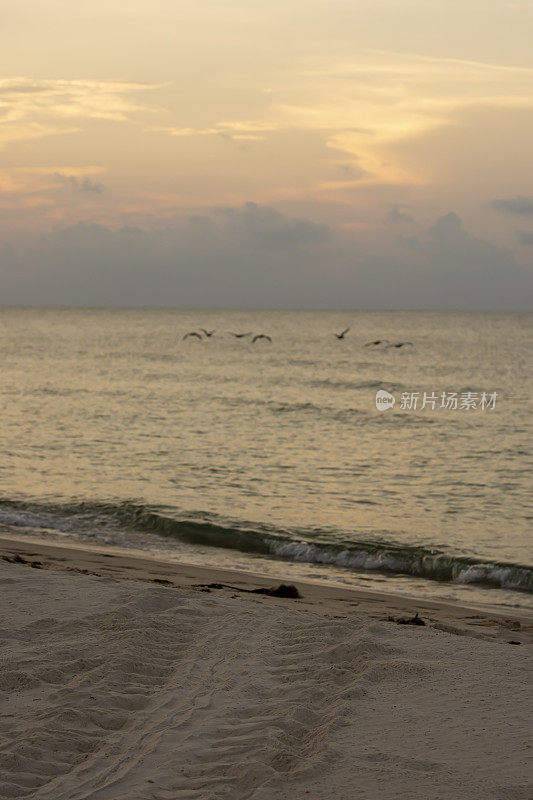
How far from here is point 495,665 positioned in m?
7.22

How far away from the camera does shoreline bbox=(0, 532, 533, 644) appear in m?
9.37

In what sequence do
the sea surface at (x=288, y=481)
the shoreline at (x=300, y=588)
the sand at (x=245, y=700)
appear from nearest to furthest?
the sand at (x=245, y=700)
the shoreline at (x=300, y=588)
the sea surface at (x=288, y=481)

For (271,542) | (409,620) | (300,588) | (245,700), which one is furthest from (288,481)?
(245,700)

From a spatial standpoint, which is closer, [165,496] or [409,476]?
[165,496]

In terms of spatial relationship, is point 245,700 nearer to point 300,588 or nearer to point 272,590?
point 272,590

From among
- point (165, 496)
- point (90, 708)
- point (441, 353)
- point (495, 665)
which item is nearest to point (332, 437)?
point (165, 496)

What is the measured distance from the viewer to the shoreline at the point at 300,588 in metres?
9.37

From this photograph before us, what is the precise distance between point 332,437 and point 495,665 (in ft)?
65.0

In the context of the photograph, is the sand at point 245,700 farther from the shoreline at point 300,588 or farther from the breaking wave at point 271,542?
the breaking wave at point 271,542

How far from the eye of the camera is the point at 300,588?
36.6 ft

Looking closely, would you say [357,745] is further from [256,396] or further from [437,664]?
[256,396]

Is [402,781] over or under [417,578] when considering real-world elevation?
over

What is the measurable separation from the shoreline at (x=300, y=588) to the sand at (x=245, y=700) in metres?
0.14

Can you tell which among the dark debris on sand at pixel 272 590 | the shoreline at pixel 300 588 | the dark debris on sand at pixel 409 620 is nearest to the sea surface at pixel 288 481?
the shoreline at pixel 300 588
